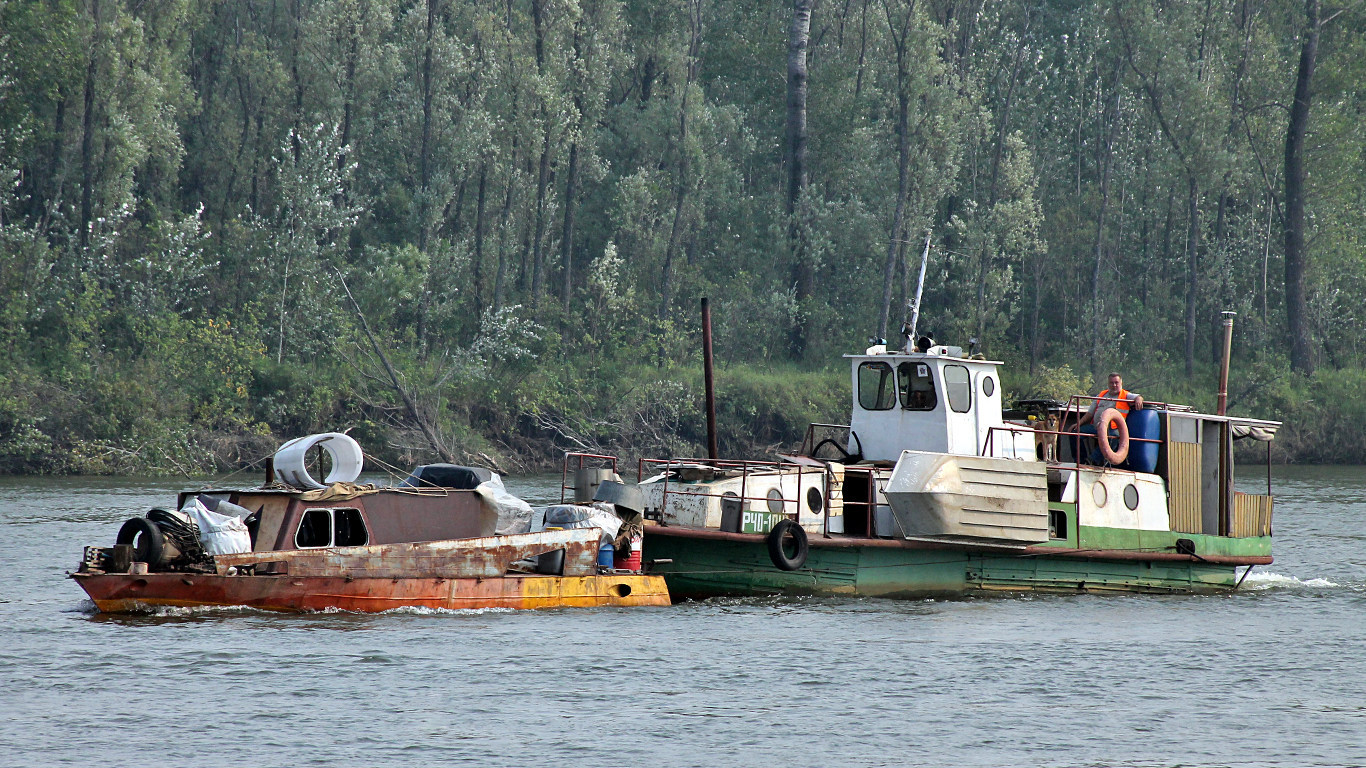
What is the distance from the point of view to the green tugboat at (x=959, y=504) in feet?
68.9

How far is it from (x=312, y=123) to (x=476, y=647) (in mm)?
38521

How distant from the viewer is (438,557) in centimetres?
1994

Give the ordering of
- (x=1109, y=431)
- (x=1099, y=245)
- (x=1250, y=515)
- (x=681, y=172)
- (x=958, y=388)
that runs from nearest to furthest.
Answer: (x=1109, y=431) < (x=958, y=388) < (x=1250, y=515) < (x=681, y=172) < (x=1099, y=245)

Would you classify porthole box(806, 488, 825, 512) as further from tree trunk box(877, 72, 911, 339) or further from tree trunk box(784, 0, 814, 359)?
tree trunk box(784, 0, 814, 359)

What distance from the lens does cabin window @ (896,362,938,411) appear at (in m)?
23.0

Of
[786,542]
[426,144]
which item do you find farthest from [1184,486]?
[426,144]

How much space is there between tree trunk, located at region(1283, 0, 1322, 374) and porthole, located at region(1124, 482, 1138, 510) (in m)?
36.1

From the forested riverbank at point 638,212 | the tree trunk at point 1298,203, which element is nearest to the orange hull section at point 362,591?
the forested riverbank at point 638,212

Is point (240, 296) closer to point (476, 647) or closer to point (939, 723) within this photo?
point (476, 647)

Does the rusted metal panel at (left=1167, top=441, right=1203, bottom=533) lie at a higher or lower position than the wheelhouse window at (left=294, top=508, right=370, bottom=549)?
higher

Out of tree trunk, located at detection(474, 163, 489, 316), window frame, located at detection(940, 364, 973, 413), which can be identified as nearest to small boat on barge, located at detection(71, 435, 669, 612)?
window frame, located at detection(940, 364, 973, 413)

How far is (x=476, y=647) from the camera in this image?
59.1ft

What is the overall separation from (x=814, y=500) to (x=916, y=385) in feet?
8.62

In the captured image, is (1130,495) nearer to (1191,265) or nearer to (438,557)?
(438,557)
